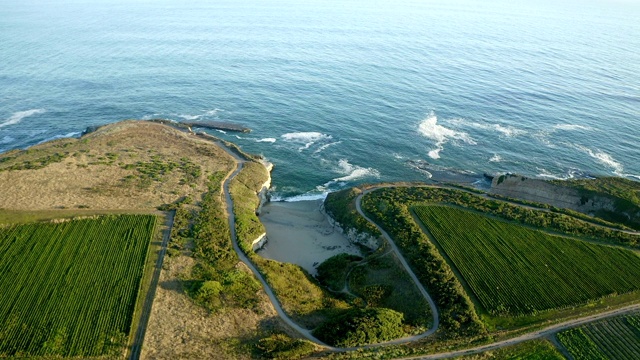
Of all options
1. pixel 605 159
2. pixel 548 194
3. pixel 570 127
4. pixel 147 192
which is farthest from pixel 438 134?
pixel 147 192

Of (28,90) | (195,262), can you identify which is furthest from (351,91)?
(28,90)

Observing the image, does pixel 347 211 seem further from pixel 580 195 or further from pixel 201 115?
pixel 201 115

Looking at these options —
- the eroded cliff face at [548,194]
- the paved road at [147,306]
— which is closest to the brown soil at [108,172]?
the paved road at [147,306]

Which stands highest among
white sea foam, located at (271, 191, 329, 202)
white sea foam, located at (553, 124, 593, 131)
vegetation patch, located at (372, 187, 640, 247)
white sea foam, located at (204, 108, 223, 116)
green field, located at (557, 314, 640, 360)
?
white sea foam, located at (553, 124, 593, 131)

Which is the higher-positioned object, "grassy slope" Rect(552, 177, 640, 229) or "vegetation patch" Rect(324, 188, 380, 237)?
"grassy slope" Rect(552, 177, 640, 229)

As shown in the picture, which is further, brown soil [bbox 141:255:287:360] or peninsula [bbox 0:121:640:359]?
peninsula [bbox 0:121:640:359]

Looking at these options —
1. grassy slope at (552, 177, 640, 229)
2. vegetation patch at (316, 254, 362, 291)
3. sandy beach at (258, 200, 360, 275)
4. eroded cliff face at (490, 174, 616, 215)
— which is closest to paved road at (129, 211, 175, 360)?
sandy beach at (258, 200, 360, 275)

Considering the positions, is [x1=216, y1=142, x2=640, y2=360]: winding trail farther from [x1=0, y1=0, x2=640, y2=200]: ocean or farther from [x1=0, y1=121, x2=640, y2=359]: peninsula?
[x1=0, y1=0, x2=640, y2=200]: ocean
